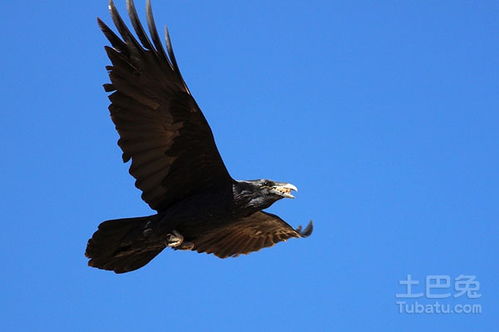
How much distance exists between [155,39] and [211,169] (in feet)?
4.51

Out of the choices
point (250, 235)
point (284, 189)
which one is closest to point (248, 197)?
point (284, 189)

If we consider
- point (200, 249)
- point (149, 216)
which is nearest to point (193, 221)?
point (149, 216)

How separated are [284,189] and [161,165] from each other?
119cm

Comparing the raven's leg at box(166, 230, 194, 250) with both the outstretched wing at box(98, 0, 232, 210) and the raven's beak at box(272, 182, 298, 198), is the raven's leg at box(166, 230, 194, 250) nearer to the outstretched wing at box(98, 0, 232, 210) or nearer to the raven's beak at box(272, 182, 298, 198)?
the outstretched wing at box(98, 0, 232, 210)

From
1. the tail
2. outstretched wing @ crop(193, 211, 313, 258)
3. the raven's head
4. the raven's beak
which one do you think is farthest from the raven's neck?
outstretched wing @ crop(193, 211, 313, 258)

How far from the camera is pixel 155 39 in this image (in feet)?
26.8

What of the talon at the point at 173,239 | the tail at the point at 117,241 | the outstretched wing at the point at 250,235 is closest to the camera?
the tail at the point at 117,241

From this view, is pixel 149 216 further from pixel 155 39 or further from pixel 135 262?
pixel 155 39

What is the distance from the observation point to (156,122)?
8.52 meters

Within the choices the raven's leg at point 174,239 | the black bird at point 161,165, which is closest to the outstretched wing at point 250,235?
the black bird at point 161,165

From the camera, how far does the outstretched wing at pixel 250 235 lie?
9.90m

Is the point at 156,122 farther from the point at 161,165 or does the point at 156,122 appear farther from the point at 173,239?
the point at 173,239

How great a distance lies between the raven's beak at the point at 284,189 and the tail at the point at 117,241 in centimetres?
121

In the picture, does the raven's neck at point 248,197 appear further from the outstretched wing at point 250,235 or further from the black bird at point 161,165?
the outstretched wing at point 250,235
